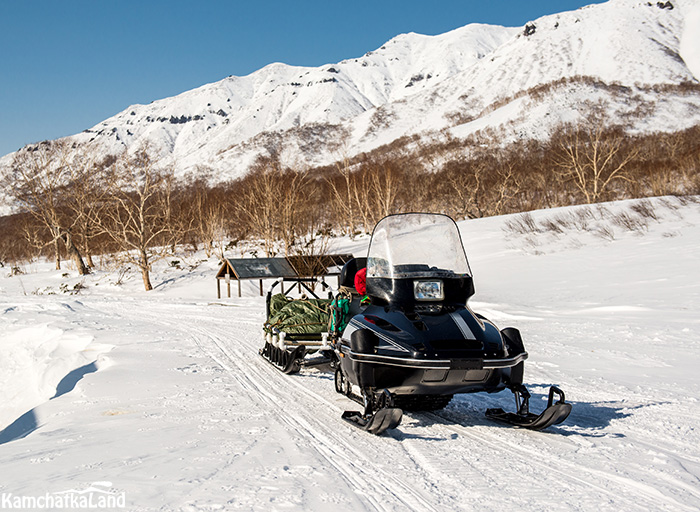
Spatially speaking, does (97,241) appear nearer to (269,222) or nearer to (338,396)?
(269,222)

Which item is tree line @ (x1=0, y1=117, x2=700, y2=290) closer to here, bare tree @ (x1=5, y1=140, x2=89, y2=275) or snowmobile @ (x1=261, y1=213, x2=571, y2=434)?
bare tree @ (x1=5, y1=140, x2=89, y2=275)

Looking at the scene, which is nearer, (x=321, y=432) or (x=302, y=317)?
(x=321, y=432)

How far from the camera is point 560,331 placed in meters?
12.8

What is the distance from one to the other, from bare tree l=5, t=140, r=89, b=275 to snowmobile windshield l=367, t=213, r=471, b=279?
4540cm

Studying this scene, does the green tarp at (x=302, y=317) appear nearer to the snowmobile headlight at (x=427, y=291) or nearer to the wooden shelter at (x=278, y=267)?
the snowmobile headlight at (x=427, y=291)

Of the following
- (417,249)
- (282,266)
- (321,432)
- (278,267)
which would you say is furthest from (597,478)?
(282,266)

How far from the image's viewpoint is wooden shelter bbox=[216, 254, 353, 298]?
104 feet

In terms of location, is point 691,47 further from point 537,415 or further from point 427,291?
point 537,415

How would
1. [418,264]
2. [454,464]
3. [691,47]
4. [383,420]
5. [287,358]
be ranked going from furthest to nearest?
[691,47] → [287,358] → [418,264] → [383,420] → [454,464]

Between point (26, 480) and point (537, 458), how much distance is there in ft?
12.8

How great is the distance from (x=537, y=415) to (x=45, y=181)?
5116 cm

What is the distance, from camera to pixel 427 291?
19.1 ft

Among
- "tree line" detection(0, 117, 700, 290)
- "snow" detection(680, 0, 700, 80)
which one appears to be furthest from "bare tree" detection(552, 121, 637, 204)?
"snow" detection(680, 0, 700, 80)

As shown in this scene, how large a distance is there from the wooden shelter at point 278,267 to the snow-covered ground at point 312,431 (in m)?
16.2
